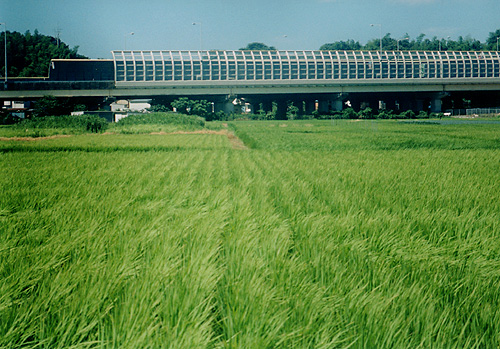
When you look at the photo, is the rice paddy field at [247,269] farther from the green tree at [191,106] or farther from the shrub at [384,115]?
the shrub at [384,115]

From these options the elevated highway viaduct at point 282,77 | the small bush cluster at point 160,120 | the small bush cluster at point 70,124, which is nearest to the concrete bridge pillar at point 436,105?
the elevated highway viaduct at point 282,77

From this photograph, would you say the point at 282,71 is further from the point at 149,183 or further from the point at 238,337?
the point at 238,337

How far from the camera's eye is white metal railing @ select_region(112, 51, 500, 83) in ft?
233

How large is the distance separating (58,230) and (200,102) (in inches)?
2537

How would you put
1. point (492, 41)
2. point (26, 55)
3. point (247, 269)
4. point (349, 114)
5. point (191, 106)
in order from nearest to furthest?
point (247, 269)
point (191, 106)
point (349, 114)
point (26, 55)
point (492, 41)

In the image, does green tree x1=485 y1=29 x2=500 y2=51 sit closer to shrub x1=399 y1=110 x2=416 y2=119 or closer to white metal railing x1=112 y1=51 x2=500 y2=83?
white metal railing x1=112 y1=51 x2=500 y2=83

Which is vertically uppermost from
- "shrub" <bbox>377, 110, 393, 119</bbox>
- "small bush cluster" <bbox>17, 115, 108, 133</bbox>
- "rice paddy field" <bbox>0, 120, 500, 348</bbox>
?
"shrub" <bbox>377, 110, 393, 119</bbox>

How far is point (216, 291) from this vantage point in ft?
11.1

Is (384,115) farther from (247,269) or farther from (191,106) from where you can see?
(247,269)

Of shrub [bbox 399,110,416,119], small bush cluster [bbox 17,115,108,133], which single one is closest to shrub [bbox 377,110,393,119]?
shrub [bbox 399,110,416,119]

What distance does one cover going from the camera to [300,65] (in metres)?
76.3

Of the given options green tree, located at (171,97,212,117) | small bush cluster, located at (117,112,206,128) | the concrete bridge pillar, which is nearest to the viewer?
small bush cluster, located at (117,112,206,128)

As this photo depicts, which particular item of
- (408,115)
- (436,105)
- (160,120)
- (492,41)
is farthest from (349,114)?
(492,41)

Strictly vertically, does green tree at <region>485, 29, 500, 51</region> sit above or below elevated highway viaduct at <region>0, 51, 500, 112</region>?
above
